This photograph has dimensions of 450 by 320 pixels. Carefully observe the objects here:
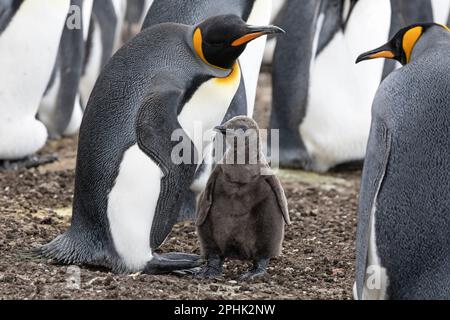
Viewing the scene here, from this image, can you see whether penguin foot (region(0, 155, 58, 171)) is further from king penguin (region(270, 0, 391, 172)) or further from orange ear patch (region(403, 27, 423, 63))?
orange ear patch (region(403, 27, 423, 63))

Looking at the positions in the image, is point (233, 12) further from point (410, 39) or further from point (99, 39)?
point (99, 39)

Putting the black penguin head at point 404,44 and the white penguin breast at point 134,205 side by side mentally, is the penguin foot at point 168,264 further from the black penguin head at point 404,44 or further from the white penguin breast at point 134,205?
the black penguin head at point 404,44

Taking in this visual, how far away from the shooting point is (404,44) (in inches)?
164

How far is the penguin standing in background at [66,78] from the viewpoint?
7617mm

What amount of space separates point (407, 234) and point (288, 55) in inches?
137

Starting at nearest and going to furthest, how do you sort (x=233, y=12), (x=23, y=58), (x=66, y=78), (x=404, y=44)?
1. (x=404, y=44)
2. (x=233, y=12)
3. (x=23, y=58)
4. (x=66, y=78)

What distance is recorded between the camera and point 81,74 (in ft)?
27.6

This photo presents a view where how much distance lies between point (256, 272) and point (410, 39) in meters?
1.09

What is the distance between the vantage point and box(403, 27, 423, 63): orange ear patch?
4.11 metres

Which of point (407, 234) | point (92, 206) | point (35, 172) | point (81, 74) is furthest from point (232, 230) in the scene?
point (81, 74)

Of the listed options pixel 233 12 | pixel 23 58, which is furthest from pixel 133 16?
pixel 233 12

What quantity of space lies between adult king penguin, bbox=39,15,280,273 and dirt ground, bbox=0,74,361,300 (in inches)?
5.6

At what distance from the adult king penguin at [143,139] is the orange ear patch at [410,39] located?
1.86 ft
